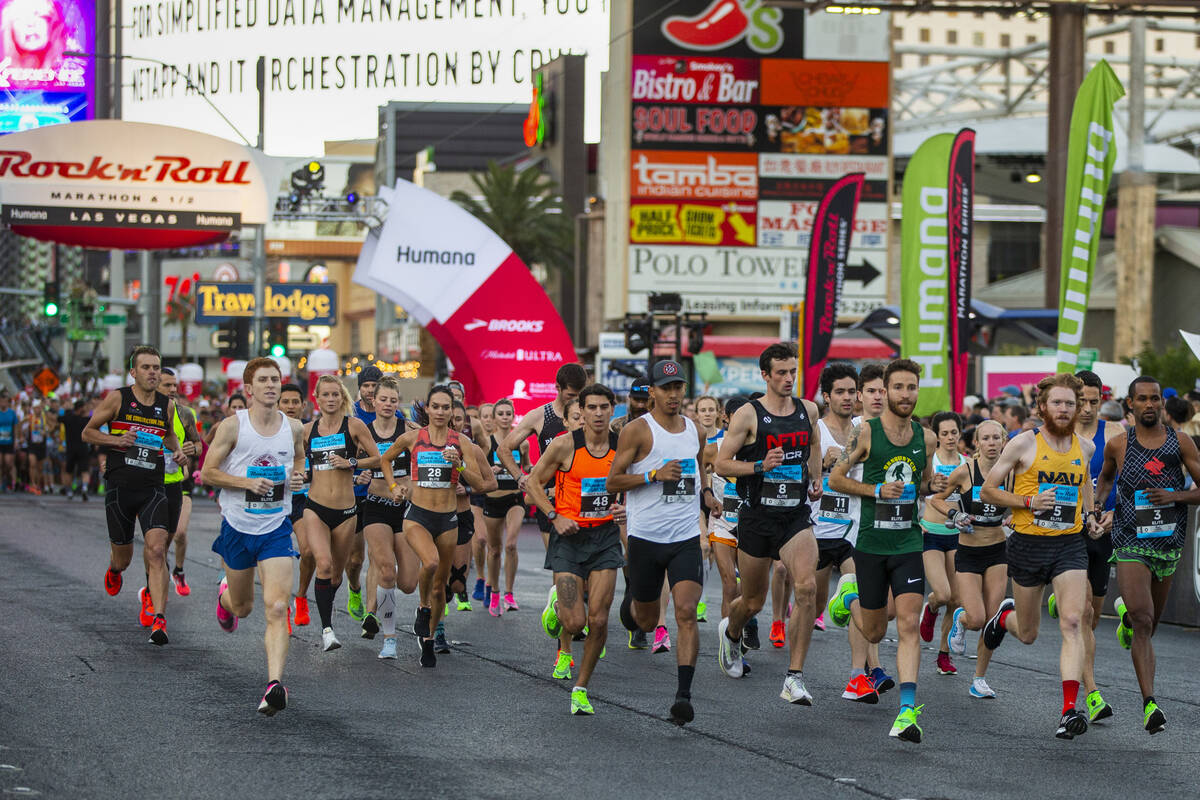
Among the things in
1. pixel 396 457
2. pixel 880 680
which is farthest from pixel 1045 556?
pixel 396 457

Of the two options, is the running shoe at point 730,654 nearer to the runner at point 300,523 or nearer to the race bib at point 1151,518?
the race bib at point 1151,518

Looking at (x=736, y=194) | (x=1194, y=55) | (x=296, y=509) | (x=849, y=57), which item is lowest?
A: (x=296, y=509)

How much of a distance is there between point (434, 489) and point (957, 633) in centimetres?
381

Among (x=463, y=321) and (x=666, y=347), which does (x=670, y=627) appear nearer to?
(x=463, y=321)

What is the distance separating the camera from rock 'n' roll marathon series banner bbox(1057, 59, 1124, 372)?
1797 centimetres

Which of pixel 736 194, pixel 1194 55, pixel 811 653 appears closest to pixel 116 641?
pixel 811 653

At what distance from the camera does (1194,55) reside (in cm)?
13775

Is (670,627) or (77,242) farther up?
(77,242)

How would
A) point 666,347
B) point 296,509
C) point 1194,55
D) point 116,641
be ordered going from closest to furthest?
point 116,641
point 296,509
point 666,347
point 1194,55

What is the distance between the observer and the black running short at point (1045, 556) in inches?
355

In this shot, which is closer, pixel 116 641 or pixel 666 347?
pixel 116 641

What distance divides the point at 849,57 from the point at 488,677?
41202 mm

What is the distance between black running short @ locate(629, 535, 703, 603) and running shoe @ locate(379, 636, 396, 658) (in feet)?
8.57

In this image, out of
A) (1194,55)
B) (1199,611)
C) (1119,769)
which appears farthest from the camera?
(1194,55)
